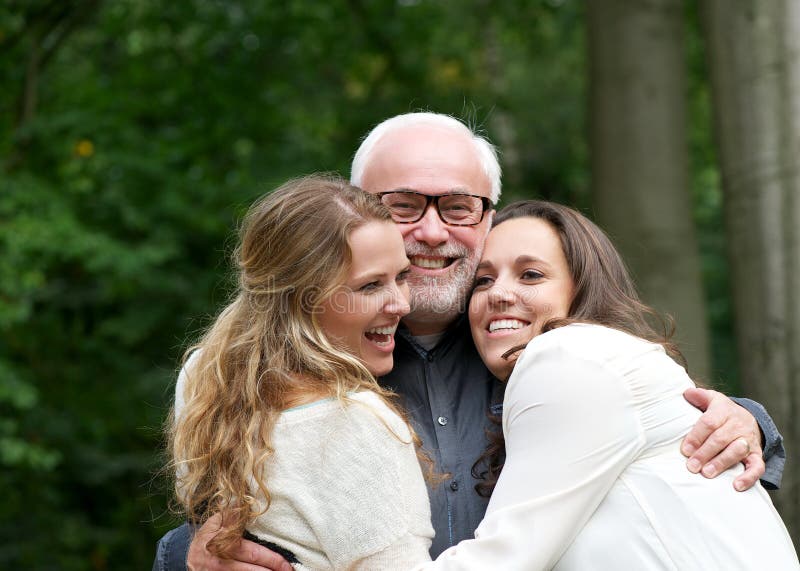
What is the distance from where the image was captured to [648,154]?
6219 mm

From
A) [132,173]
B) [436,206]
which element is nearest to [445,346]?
[436,206]

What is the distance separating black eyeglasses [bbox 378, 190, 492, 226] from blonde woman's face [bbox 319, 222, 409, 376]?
578 mm

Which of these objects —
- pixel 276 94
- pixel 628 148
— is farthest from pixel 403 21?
pixel 628 148

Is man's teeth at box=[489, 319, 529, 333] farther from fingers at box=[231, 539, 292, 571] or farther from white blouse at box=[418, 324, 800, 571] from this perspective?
fingers at box=[231, 539, 292, 571]

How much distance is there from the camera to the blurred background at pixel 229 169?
4.61 meters

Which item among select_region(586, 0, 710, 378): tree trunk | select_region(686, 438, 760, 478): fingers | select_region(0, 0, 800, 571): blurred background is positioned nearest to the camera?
select_region(686, 438, 760, 478): fingers

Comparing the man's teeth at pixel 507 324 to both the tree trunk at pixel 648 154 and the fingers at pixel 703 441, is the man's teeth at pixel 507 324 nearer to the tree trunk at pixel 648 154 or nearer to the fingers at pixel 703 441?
the fingers at pixel 703 441

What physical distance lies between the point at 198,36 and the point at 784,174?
5703 mm

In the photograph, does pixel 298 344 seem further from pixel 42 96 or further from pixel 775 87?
pixel 42 96

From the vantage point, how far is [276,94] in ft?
29.8

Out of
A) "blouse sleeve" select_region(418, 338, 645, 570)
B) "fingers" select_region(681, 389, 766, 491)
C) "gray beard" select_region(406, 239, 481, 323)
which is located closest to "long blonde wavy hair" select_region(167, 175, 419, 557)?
"blouse sleeve" select_region(418, 338, 645, 570)

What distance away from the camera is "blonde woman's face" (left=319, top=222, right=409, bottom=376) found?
266 centimetres

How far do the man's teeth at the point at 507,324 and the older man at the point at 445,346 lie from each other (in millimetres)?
291

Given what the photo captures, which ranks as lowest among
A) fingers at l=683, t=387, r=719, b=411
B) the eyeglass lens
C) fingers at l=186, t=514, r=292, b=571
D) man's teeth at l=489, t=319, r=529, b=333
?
fingers at l=186, t=514, r=292, b=571
